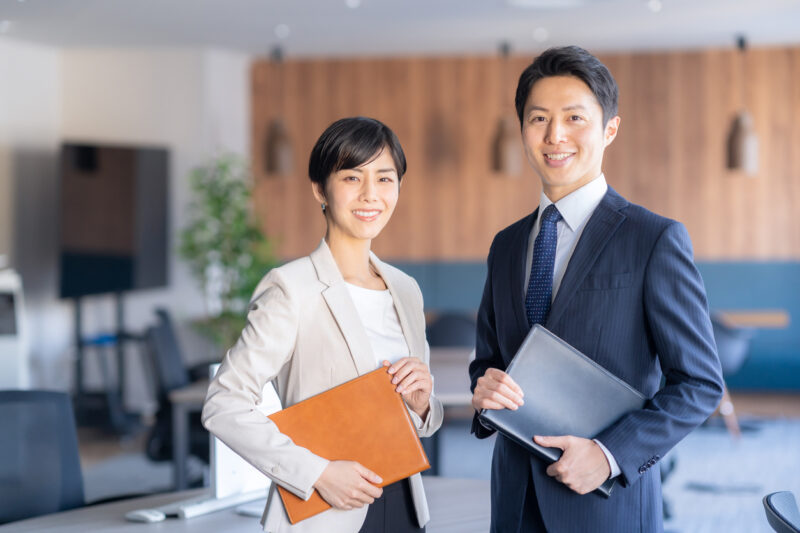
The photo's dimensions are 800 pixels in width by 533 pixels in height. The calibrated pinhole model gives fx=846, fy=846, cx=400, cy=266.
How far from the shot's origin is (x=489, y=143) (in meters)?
8.02

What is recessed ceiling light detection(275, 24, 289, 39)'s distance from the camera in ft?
22.1

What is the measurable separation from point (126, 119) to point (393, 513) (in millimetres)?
6573

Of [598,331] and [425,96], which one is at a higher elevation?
[425,96]

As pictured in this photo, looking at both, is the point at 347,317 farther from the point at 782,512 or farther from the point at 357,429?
the point at 782,512

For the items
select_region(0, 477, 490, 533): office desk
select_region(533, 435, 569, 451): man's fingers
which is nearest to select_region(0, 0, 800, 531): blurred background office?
select_region(0, 477, 490, 533): office desk

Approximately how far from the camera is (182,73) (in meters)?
7.43

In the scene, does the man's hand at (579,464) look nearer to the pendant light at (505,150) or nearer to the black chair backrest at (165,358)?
the black chair backrest at (165,358)

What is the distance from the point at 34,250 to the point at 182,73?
1.97m

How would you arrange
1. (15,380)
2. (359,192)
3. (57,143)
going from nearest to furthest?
(359,192), (15,380), (57,143)

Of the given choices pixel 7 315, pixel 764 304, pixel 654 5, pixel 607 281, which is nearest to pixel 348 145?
pixel 607 281

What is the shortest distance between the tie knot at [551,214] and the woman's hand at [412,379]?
367mm

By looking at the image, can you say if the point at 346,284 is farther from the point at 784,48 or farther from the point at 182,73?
the point at 784,48

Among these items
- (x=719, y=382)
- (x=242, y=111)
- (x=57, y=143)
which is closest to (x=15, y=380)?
(x=57, y=143)

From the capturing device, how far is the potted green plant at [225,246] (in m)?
6.94
